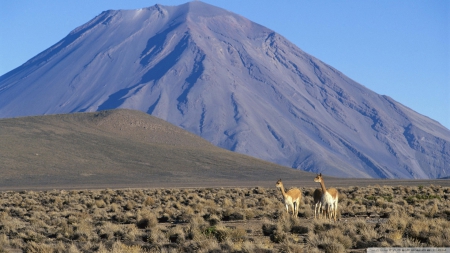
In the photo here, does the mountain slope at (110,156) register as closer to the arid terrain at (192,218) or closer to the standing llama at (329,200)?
the arid terrain at (192,218)

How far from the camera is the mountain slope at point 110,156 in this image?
76438 millimetres

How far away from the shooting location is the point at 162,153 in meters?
95.9

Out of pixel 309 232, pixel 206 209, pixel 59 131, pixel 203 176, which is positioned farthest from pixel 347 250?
pixel 59 131

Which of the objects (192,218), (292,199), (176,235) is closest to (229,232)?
(176,235)

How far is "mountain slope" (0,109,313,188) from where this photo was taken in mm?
76438

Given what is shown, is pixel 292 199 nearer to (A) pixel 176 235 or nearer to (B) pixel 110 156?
(A) pixel 176 235

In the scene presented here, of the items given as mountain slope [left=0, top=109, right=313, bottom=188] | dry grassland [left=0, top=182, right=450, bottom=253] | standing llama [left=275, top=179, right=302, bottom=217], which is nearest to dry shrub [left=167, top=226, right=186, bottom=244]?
dry grassland [left=0, top=182, right=450, bottom=253]

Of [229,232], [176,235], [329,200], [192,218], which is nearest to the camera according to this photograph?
[229,232]

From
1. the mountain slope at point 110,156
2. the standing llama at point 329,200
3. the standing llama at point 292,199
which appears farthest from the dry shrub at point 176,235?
the mountain slope at point 110,156

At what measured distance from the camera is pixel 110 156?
90.1 m

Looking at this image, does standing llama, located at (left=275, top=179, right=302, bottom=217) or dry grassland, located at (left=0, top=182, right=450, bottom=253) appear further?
standing llama, located at (left=275, top=179, right=302, bottom=217)

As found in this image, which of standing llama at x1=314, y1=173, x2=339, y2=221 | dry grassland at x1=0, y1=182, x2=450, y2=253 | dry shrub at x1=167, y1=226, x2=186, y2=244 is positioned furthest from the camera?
standing llama at x1=314, y1=173, x2=339, y2=221

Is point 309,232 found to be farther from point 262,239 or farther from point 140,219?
point 140,219

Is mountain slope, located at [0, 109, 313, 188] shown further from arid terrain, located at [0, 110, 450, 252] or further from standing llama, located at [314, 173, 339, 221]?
standing llama, located at [314, 173, 339, 221]
